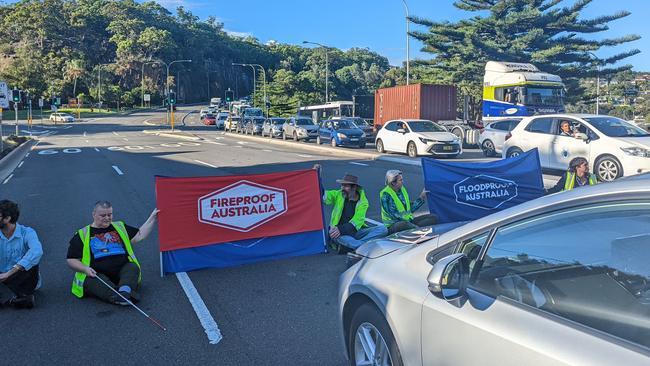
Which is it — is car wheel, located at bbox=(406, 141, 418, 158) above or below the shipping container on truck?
below

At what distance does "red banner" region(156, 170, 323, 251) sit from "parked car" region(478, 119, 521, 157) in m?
15.2

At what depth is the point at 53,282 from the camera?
6.05 meters

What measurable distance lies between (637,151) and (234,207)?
394 inches

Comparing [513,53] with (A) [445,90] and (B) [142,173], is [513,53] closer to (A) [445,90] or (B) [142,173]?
(A) [445,90]

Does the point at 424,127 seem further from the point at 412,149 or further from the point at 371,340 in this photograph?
the point at 371,340

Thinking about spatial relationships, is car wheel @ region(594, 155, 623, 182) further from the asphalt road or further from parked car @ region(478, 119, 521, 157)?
the asphalt road

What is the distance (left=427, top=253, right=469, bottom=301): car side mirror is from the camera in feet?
8.14

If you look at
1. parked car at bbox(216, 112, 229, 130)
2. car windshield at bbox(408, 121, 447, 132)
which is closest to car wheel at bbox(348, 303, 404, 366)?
car windshield at bbox(408, 121, 447, 132)

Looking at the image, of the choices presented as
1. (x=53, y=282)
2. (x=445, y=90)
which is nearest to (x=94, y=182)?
(x=53, y=282)

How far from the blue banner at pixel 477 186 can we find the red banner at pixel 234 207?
194 cm

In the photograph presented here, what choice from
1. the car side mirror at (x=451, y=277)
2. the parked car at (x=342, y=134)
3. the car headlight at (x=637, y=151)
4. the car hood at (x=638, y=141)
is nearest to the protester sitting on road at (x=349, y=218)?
the car side mirror at (x=451, y=277)

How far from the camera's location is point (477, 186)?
8.29 meters

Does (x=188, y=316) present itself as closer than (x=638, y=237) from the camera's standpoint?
No

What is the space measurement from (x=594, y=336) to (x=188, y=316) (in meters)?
3.82
